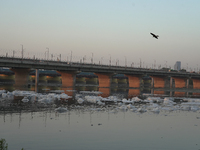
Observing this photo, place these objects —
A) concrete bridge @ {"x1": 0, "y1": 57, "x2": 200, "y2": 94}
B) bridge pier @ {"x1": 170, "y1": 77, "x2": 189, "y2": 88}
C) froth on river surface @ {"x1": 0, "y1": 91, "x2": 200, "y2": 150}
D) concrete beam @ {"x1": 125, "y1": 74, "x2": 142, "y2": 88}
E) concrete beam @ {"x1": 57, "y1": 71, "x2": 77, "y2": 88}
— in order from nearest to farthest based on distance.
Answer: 1. froth on river surface @ {"x1": 0, "y1": 91, "x2": 200, "y2": 150}
2. concrete bridge @ {"x1": 0, "y1": 57, "x2": 200, "y2": 94}
3. concrete beam @ {"x1": 57, "y1": 71, "x2": 77, "y2": 88}
4. concrete beam @ {"x1": 125, "y1": 74, "x2": 142, "y2": 88}
5. bridge pier @ {"x1": 170, "y1": 77, "x2": 189, "y2": 88}

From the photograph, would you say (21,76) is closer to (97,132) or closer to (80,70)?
(80,70)

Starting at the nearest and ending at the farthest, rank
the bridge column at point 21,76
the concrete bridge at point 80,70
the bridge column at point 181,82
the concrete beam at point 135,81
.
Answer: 1. the concrete bridge at point 80,70
2. the bridge column at point 21,76
3. the concrete beam at point 135,81
4. the bridge column at point 181,82

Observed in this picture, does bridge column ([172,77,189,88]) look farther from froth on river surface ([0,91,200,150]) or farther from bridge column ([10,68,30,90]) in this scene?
froth on river surface ([0,91,200,150])

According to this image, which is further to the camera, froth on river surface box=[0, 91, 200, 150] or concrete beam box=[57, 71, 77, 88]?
concrete beam box=[57, 71, 77, 88]

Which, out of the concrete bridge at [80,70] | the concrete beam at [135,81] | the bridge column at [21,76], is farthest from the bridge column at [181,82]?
the bridge column at [21,76]

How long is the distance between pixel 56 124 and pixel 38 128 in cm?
202

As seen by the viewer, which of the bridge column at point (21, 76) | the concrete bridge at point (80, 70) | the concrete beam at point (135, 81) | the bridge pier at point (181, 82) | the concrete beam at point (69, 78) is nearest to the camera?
the concrete bridge at point (80, 70)

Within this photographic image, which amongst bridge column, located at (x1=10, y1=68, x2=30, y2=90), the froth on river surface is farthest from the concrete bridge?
the froth on river surface

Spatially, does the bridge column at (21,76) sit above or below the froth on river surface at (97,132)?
above

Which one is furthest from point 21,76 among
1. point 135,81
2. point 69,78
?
point 135,81

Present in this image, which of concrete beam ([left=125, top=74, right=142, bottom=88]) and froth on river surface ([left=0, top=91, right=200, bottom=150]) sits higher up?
concrete beam ([left=125, top=74, right=142, bottom=88])

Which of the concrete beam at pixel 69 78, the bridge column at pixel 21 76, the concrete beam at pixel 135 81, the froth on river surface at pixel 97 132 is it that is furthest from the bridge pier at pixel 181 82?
the froth on river surface at pixel 97 132

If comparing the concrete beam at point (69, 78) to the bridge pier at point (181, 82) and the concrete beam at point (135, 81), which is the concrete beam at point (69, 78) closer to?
the concrete beam at point (135, 81)

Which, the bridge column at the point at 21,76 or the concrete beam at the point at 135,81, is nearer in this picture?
the bridge column at the point at 21,76
